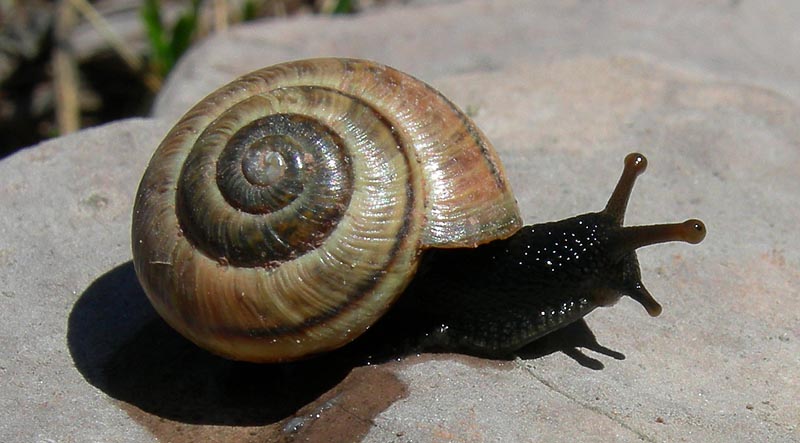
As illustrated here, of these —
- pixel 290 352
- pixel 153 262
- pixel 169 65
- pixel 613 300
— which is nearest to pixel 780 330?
pixel 613 300

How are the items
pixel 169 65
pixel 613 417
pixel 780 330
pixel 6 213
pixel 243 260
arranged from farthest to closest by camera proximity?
pixel 169 65
pixel 6 213
pixel 780 330
pixel 613 417
pixel 243 260

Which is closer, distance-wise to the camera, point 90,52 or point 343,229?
point 343,229

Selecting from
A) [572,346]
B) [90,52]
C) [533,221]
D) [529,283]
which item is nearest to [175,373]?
[529,283]

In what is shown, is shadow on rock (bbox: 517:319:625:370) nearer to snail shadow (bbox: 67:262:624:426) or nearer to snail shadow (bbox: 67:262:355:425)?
snail shadow (bbox: 67:262:624:426)

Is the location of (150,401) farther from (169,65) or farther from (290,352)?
(169,65)

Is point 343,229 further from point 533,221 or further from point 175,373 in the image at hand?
point 533,221
